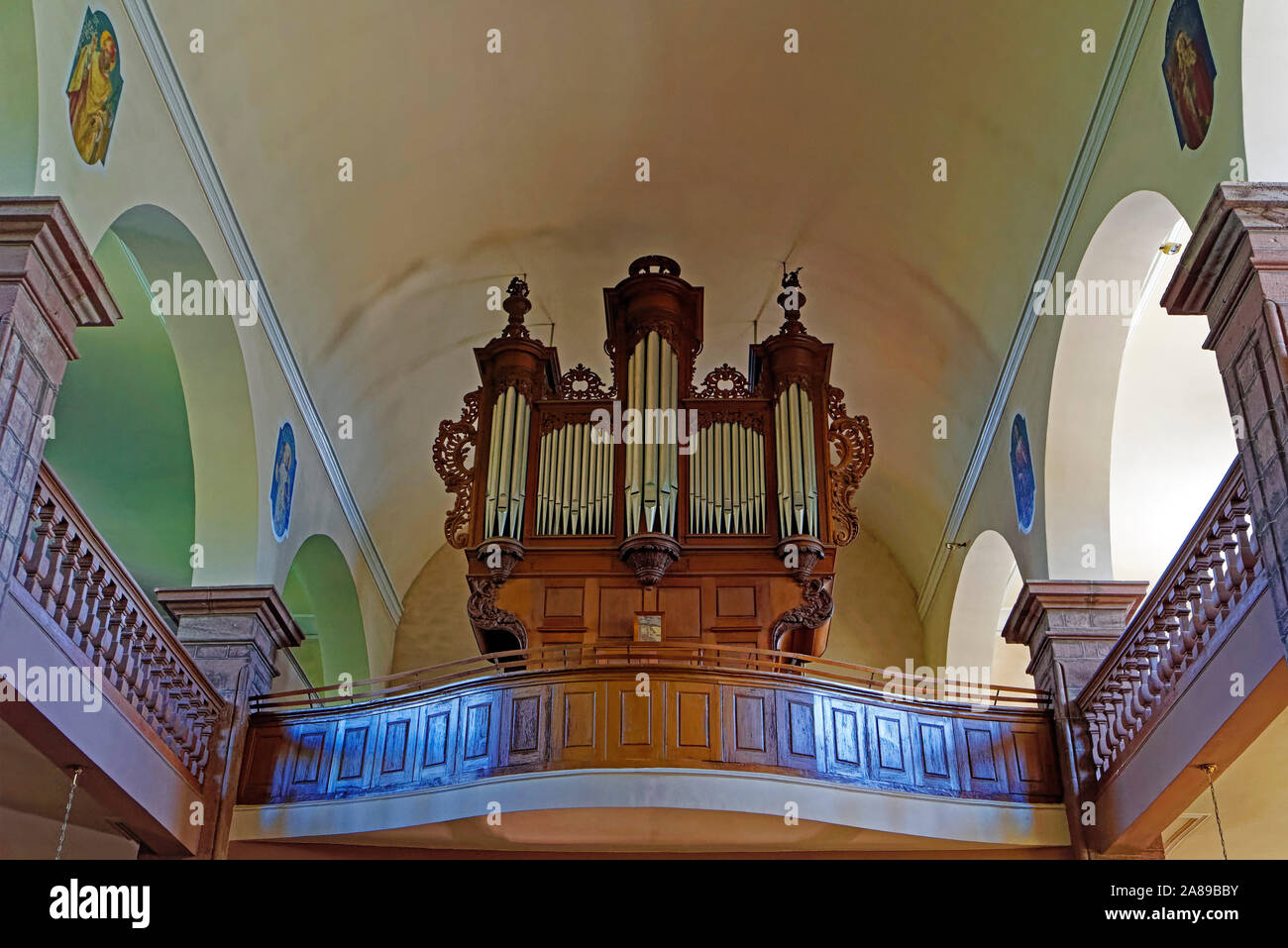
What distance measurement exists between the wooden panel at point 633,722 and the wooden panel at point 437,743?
1.16 m

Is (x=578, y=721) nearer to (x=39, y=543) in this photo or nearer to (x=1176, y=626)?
(x=39, y=543)

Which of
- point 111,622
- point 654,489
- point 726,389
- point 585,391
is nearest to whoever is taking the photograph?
point 111,622

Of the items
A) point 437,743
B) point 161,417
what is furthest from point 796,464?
point 161,417

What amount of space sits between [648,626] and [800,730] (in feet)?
5.07

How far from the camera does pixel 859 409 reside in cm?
1465

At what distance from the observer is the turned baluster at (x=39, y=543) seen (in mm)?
7211

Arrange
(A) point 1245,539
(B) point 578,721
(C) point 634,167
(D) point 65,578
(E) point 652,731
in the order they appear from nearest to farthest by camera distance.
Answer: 1. (A) point 1245,539
2. (D) point 65,578
3. (E) point 652,731
4. (B) point 578,721
5. (C) point 634,167

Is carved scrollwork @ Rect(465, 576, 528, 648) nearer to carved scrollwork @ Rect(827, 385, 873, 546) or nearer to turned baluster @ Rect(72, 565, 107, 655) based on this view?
carved scrollwork @ Rect(827, 385, 873, 546)

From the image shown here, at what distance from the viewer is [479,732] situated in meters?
9.20

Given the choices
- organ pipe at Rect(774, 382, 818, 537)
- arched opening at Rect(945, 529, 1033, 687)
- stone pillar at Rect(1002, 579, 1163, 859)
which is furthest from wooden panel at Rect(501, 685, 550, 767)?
arched opening at Rect(945, 529, 1033, 687)

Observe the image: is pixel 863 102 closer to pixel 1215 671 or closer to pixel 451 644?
pixel 1215 671

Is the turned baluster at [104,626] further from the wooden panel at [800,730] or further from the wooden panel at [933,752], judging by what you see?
the wooden panel at [933,752]

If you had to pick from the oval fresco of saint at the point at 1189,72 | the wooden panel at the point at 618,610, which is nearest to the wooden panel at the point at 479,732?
the wooden panel at the point at 618,610

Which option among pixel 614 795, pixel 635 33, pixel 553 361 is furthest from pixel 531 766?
pixel 635 33
